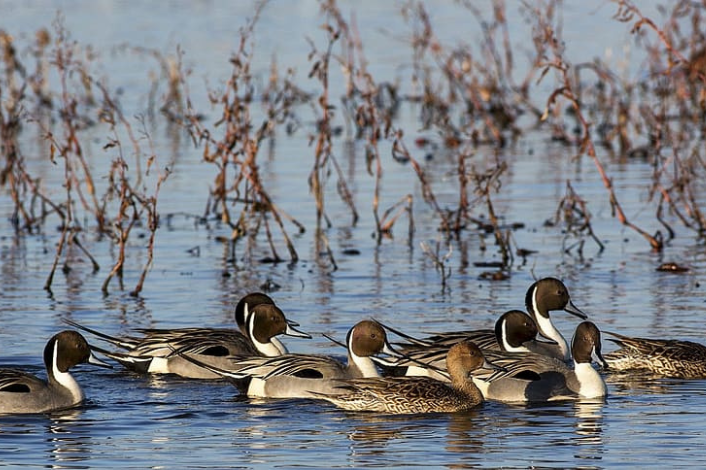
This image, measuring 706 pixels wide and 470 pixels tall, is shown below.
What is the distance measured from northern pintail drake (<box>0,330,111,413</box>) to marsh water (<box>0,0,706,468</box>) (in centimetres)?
12

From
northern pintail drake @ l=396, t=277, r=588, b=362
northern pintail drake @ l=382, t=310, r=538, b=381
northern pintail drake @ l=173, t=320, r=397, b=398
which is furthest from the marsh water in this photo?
northern pintail drake @ l=382, t=310, r=538, b=381

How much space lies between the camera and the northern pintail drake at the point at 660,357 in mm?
10477

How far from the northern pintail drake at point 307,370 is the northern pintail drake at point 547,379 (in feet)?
2.26

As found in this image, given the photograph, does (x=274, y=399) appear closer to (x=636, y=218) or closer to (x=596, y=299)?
(x=596, y=299)

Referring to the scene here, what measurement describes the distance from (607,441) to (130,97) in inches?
644

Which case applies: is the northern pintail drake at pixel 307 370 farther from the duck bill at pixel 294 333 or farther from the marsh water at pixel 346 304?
the duck bill at pixel 294 333

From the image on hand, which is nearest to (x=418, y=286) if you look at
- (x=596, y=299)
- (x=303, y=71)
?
(x=596, y=299)

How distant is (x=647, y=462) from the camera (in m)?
8.12

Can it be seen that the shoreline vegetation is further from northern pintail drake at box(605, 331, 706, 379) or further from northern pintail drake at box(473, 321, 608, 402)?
northern pintail drake at box(473, 321, 608, 402)

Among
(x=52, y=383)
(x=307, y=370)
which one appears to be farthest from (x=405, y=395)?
(x=52, y=383)

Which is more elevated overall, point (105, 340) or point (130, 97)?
point (130, 97)

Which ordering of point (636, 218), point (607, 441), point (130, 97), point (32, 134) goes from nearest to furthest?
1. point (607, 441)
2. point (636, 218)
3. point (32, 134)
4. point (130, 97)

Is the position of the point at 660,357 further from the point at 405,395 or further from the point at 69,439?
the point at 69,439

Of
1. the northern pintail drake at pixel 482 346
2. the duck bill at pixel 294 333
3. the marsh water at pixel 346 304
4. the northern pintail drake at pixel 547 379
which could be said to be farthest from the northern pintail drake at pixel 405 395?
the duck bill at pixel 294 333
